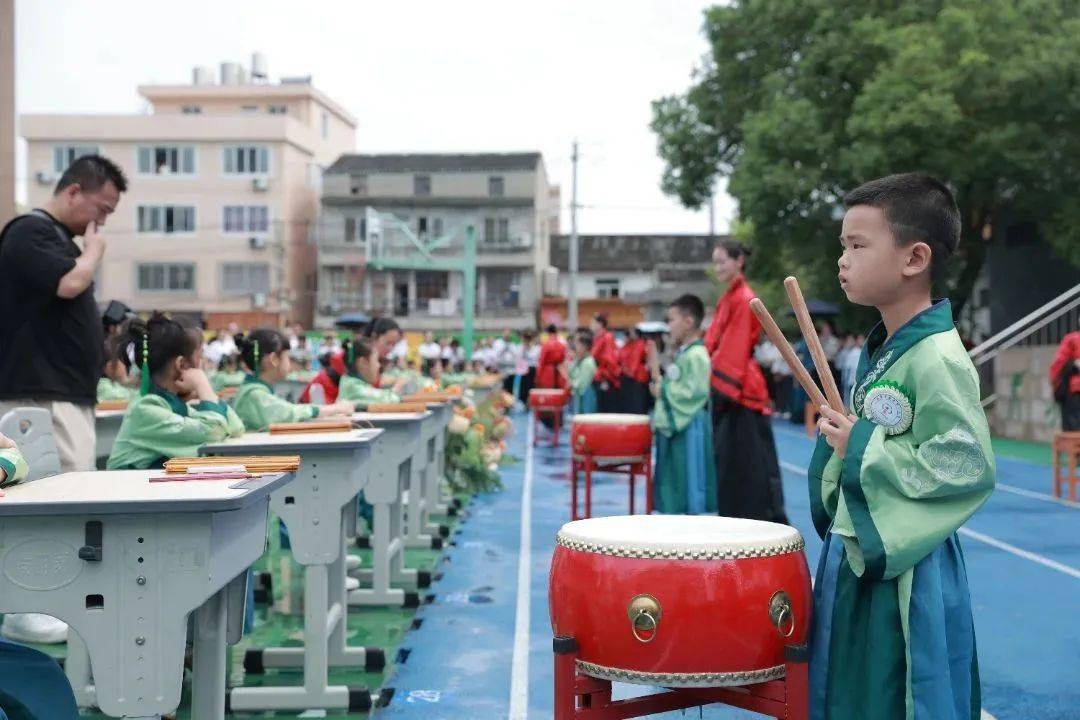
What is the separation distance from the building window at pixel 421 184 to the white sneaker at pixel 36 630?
38607 mm

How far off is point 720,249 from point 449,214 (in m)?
37.6

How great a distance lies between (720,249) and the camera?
20.2 ft

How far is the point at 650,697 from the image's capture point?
300 cm

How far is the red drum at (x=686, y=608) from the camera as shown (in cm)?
263

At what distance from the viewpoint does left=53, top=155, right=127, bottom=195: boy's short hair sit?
183 inches

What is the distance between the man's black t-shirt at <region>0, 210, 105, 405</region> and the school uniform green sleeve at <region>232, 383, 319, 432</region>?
119 centimetres

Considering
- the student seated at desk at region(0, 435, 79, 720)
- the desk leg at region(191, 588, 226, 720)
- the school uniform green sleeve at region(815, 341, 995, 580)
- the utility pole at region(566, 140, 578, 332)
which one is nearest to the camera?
the school uniform green sleeve at region(815, 341, 995, 580)

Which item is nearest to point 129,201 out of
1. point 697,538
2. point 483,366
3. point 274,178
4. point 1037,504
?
point 274,178

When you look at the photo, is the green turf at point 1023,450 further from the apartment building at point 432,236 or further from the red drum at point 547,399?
the apartment building at point 432,236

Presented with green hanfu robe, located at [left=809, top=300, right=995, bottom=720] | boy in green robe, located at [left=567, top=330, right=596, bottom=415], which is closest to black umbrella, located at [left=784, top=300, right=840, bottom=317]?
boy in green robe, located at [left=567, top=330, right=596, bottom=415]

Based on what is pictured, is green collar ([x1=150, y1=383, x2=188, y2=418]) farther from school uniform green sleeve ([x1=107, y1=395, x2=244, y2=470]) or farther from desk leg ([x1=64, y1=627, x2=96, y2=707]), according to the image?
desk leg ([x1=64, y1=627, x2=96, y2=707])

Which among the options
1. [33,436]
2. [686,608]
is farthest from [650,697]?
[33,436]

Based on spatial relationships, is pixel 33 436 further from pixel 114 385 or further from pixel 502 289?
pixel 502 289

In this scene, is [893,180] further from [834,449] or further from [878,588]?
[878,588]
